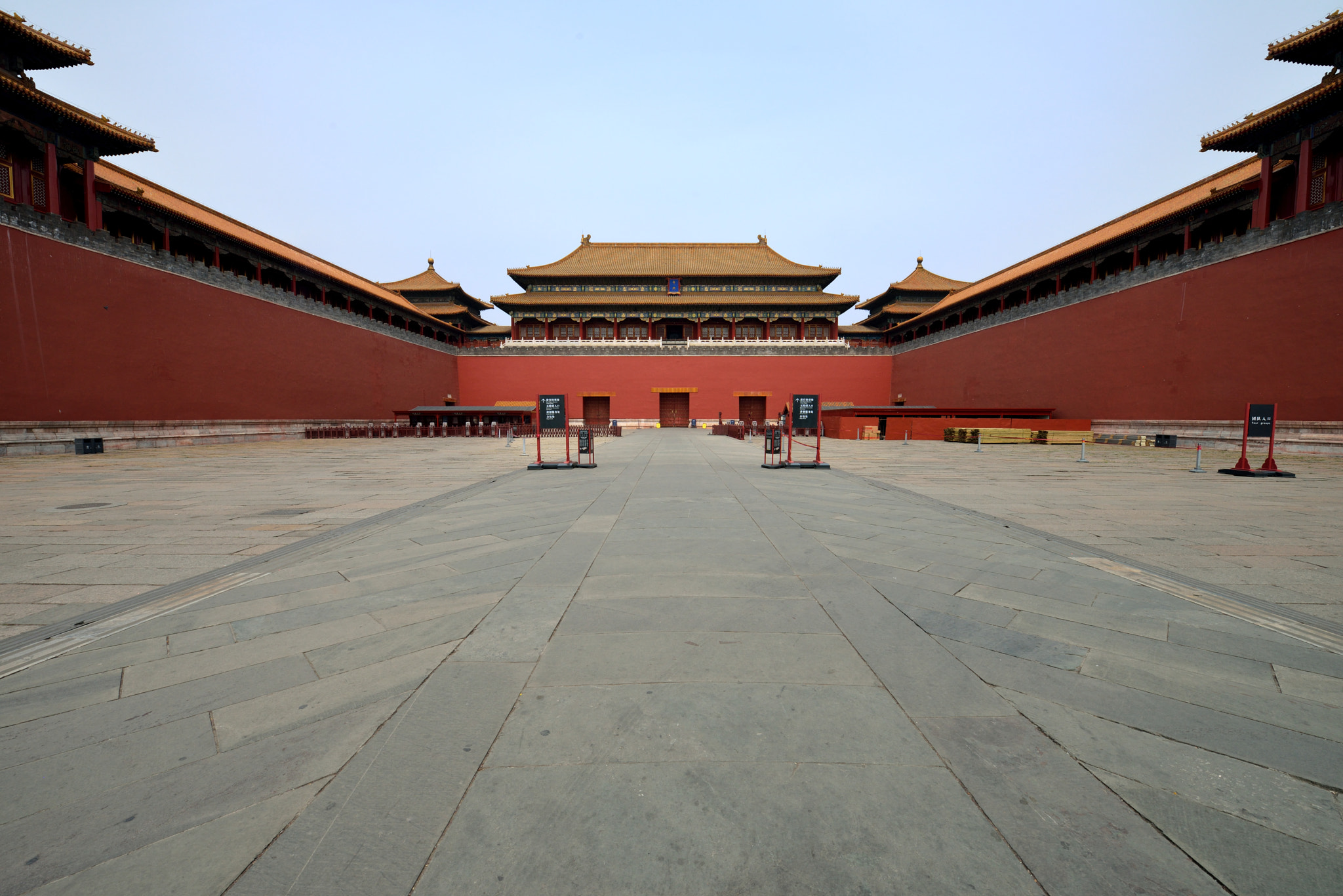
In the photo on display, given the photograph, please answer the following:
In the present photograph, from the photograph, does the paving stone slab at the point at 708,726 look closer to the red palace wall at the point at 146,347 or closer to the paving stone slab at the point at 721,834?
the paving stone slab at the point at 721,834

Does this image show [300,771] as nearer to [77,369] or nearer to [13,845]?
[13,845]

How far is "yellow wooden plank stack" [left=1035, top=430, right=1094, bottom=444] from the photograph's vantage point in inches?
671

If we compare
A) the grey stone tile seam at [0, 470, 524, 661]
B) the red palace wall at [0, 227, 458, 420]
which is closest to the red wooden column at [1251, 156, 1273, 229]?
the grey stone tile seam at [0, 470, 524, 661]

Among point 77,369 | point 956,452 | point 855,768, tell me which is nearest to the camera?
point 855,768

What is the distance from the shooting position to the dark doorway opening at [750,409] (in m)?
30.9

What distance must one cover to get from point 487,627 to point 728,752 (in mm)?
1249

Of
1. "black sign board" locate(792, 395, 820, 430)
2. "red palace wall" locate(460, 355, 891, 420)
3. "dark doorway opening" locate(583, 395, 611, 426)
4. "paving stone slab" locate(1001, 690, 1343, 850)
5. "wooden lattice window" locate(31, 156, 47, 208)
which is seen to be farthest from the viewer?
"dark doorway opening" locate(583, 395, 611, 426)

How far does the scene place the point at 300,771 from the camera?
4.33 feet

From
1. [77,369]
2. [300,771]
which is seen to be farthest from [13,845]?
[77,369]

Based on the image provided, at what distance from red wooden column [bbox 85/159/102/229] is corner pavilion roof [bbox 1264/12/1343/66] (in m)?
29.1

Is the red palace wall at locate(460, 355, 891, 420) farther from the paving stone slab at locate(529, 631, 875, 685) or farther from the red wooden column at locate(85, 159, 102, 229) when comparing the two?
the paving stone slab at locate(529, 631, 875, 685)

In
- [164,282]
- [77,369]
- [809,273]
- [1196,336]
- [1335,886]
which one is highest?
[809,273]

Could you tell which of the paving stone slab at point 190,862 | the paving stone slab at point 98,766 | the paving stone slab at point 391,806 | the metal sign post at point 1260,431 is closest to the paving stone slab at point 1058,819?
the paving stone slab at point 391,806

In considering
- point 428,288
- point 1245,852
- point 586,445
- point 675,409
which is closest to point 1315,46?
point 586,445
